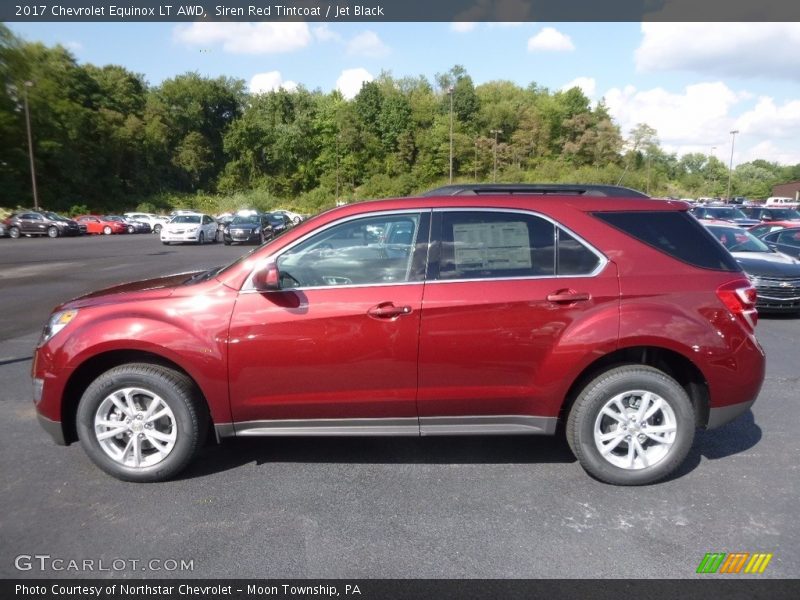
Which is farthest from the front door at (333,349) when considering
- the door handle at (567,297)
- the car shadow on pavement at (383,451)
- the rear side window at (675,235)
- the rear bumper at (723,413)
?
the rear bumper at (723,413)

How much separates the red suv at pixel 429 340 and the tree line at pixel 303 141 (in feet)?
208

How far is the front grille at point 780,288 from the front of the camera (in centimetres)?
934

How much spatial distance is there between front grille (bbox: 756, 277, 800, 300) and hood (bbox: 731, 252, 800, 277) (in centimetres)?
11

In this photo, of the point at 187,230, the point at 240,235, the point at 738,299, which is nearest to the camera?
the point at 738,299

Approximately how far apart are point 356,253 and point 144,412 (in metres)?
1.73

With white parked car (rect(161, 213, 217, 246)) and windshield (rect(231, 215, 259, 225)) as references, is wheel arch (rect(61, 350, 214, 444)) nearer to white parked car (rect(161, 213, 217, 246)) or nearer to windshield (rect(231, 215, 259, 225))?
windshield (rect(231, 215, 259, 225))

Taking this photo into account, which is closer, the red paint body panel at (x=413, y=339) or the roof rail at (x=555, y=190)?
the red paint body panel at (x=413, y=339)

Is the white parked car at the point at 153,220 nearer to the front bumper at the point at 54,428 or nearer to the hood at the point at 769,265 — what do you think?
the hood at the point at 769,265

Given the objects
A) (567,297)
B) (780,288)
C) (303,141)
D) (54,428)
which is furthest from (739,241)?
(303,141)

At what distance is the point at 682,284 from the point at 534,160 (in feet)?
281

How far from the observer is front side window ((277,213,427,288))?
374cm

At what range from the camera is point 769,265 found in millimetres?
9750

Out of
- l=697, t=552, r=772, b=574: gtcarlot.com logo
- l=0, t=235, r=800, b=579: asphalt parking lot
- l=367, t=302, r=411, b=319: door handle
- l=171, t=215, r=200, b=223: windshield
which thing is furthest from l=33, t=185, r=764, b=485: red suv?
l=171, t=215, r=200, b=223: windshield

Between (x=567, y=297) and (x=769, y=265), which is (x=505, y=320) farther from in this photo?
(x=769, y=265)
